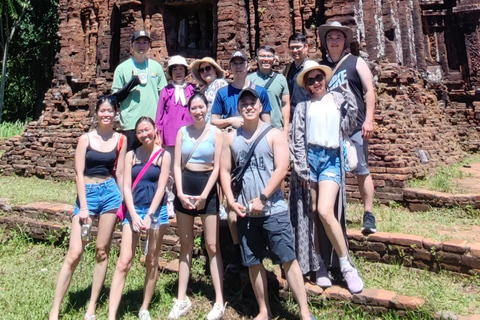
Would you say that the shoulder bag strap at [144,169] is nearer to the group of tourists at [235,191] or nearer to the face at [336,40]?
the group of tourists at [235,191]

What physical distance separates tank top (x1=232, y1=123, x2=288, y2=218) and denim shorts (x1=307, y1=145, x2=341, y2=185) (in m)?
0.49

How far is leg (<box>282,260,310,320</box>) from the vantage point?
10.2 ft

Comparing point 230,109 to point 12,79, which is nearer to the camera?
point 230,109

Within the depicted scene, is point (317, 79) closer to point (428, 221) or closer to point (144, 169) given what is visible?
point (144, 169)

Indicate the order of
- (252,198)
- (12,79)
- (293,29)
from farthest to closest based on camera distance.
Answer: (12,79)
(293,29)
(252,198)

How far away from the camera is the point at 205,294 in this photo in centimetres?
405

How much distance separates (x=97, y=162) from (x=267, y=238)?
173 centimetres

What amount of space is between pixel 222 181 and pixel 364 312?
1.77 metres

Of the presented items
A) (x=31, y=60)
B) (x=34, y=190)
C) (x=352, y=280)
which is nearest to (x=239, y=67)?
(x=352, y=280)

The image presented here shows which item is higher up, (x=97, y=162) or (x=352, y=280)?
(x=97, y=162)

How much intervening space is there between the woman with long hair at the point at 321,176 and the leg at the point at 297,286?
48 cm

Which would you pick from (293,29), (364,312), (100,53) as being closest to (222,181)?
(364,312)

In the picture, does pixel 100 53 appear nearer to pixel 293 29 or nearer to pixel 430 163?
pixel 293 29

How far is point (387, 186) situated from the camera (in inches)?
245
